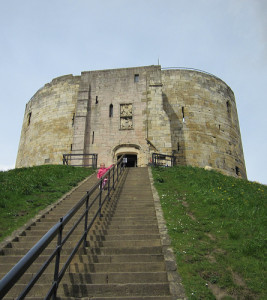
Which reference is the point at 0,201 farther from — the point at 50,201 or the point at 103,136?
the point at 103,136

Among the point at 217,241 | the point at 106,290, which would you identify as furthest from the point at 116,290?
the point at 217,241

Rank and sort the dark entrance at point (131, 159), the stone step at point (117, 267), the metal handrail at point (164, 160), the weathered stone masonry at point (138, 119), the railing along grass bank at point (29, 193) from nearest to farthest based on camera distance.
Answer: the stone step at point (117, 267) < the railing along grass bank at point (29, 193) < the metal handrail at point (164, 160) < the weathered stone masonry at point (138, 119) < the dark entrance at point (131, 159)

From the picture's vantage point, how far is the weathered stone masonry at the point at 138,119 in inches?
643

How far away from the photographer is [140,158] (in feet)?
52.7

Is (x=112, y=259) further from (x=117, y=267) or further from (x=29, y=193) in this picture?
(x=29, y=193)

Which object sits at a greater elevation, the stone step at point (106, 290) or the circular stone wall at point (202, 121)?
the circular stone wall at point (202, 121)

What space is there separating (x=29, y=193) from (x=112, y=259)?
4902mm

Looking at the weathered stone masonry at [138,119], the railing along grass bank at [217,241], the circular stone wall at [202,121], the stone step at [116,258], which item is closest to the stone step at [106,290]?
the railing along grass bank at [217,241]

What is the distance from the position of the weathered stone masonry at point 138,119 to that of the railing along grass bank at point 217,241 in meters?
8.21

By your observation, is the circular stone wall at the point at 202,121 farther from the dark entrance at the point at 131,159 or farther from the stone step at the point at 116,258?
the stone step at the point at 116,258

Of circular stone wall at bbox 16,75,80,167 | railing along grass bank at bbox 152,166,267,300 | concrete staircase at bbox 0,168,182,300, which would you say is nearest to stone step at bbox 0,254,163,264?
concrete staircase at bbox 0,168,182,300

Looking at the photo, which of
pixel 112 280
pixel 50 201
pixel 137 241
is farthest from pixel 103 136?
pixel 112 280

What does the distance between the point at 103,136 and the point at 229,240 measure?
12420mm

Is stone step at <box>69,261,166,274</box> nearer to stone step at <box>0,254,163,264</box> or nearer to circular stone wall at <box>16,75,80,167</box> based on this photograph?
stone step at <box>0,254,163,264</box>
